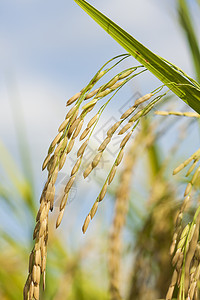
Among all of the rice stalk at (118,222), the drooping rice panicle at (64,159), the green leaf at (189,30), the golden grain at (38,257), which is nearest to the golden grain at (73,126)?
the drooping rice panicle at (64,159)

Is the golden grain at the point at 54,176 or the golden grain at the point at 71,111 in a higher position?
the golden grain at the point at 71,111

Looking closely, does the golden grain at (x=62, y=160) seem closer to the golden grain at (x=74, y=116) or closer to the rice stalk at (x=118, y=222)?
the golden grain at (x=74, y=116)

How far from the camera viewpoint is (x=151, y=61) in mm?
917

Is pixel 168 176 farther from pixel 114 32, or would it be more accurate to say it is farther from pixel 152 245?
pixel 114 32

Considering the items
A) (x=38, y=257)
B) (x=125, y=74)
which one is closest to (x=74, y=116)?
(x=125, y=74)

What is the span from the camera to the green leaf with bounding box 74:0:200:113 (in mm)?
909

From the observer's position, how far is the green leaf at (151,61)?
0.91m

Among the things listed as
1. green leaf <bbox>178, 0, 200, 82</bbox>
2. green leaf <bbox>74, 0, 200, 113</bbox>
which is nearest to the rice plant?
green leaf <bbox>74, 0, 200, 113</bbox>

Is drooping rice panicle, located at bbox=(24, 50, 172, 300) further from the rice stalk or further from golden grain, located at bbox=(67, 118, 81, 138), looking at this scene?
the rice stalk

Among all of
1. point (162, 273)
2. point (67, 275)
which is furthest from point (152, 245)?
point (67, 275)

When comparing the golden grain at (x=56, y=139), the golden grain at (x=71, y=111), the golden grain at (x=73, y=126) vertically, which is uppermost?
the golden grain at (x=71, y=111)

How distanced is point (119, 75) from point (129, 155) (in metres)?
0.87

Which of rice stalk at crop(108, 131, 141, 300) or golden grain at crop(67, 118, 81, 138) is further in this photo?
rice stalk at crop(108, 131, 141, 300)

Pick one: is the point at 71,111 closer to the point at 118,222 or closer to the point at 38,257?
the point at 38,257
